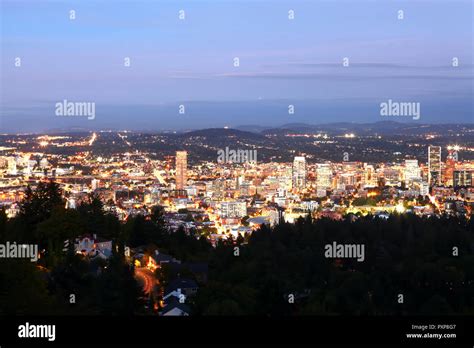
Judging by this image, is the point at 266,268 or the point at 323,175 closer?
the point at 266,268

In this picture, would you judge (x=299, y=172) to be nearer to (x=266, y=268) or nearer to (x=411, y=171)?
(x=411, y=171)

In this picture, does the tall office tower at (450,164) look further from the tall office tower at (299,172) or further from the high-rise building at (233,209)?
the high-rise building at (233,209)

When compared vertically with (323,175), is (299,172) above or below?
above

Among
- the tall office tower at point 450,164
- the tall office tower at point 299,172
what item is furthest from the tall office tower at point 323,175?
the tall office tower at point 450,164

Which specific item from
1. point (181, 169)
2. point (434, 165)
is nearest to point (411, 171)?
point (434, 165)

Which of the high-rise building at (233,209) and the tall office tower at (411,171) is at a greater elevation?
the tall office tower at (411,171)

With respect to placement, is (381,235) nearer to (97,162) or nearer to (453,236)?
(453,236)
